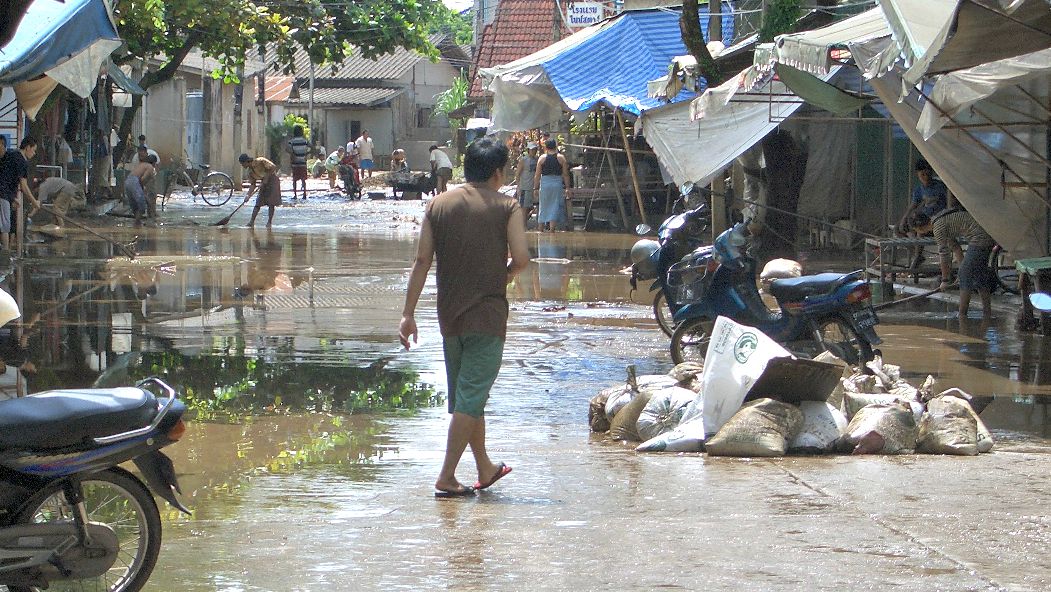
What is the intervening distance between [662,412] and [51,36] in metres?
6.44

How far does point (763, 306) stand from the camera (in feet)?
31.5

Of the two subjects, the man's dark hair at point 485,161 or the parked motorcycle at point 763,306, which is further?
the parked motorcycle at point 763,306

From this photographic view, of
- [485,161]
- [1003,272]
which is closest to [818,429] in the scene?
[485,161]

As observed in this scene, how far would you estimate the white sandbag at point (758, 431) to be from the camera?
6.51 m

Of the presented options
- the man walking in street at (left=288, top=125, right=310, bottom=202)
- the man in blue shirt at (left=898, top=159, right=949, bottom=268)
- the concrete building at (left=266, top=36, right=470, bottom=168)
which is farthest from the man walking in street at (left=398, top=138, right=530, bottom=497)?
the concrete building at (left=266, top=36, right=470, bottom=168)

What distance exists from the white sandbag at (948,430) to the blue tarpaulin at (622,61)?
12203 mm

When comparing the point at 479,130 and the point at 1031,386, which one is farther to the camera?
the point at 479,130

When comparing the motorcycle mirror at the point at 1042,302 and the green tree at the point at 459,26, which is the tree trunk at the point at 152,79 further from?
the green tree at the point at 459,26

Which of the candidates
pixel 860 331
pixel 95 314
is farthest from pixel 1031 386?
pixel 95 314

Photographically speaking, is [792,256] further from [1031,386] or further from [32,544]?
[32,544]

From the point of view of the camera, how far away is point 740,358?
6715mm

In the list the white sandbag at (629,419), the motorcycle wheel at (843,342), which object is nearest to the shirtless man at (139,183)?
the motorcycle wheel at (843,342)

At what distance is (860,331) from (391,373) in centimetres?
326

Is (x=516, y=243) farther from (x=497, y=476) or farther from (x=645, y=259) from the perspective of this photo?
(x=645, y=259)
